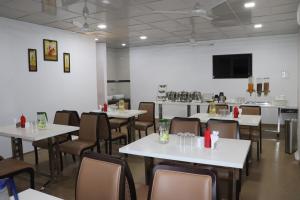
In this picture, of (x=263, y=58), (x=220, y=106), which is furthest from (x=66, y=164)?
(x=263, y=58)

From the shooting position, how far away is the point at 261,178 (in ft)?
11.1

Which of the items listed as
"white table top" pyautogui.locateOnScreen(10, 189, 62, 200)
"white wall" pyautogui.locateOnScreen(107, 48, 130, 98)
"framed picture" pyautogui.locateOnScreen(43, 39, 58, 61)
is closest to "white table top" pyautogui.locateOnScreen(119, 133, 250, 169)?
"white table top" pyautogui.locateOnScreen(10, 189, 62, 200)

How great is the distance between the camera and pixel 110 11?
404 centimetres

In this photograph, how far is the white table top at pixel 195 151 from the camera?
1.91 m

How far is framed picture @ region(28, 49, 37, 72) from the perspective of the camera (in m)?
4.67

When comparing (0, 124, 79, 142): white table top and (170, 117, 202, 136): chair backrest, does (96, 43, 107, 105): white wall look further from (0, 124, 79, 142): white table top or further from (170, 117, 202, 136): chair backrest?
(170, 117, 202, 136): chair backrest

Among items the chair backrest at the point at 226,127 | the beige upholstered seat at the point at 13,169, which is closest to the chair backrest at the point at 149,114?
the chair backrest at the point at 226,127

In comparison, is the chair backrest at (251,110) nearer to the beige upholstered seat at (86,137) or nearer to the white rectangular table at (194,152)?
the white rectangular table at (194,152)

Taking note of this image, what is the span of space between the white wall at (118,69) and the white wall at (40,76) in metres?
Answer: 2.46

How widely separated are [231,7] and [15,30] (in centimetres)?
380

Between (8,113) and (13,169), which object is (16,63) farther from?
(13,169)

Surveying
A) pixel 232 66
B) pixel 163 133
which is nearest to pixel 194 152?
pixel 163 133

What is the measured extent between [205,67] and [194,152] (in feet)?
18.4

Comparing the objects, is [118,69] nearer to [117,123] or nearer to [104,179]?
[117,123]
